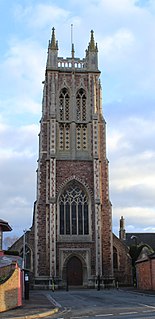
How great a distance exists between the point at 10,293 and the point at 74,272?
27.5 m

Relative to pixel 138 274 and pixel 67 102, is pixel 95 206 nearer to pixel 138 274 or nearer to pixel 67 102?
pixel 138 274

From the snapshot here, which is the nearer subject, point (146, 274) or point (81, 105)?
point (146, 274)

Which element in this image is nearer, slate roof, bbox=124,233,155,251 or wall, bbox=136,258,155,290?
wall, bbox=136,258,155,290

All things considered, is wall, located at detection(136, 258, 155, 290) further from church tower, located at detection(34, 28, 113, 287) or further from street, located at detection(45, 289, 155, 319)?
street, located at detection(45, 289, 155, 319)

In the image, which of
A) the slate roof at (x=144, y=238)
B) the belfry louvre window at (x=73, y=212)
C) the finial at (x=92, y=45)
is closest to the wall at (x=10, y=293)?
the belfry louvre window at (x=73, y=212)

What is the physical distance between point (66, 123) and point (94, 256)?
15.2m

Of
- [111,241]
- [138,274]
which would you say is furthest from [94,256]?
[138,274]

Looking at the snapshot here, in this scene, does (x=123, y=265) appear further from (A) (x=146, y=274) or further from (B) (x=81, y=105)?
(B) (x=81, y=105)

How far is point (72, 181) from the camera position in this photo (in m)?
47.2

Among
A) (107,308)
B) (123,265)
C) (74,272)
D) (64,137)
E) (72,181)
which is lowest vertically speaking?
(107,308)

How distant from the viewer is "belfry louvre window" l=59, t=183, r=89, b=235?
45.7 metres

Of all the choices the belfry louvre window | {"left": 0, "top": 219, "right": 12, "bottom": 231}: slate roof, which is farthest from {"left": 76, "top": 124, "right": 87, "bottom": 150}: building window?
{"left": 0, "top": 219, "right": 12, "bottom": 231}: slate roof

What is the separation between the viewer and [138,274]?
3944 cm

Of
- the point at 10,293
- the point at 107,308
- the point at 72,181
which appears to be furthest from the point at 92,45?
the point at 10,293
